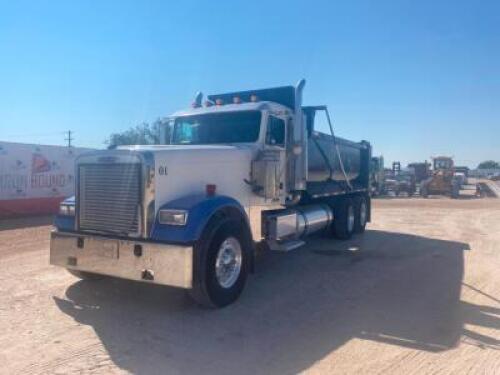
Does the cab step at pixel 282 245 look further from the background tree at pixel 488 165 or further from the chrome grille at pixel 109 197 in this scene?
the background tree at pixel 488 165

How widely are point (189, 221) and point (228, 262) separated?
1041 millimetres

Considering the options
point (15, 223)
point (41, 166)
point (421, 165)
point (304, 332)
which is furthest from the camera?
point (421, 165)

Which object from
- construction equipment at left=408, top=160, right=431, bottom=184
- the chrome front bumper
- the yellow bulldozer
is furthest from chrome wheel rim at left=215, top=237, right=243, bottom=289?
construction equipment at left=408, top=160, right=431, bottom=184

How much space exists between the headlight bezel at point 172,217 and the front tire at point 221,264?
12.6 inches

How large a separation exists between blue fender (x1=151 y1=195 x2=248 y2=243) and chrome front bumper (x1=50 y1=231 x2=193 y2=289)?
0.12m

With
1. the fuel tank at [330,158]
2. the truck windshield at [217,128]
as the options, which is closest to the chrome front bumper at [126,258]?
the truck windshield at [217,128]

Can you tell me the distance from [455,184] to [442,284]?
27.5 metres

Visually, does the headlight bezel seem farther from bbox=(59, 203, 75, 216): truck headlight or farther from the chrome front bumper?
bbox=(59, 203, 75, 216): truck headlight

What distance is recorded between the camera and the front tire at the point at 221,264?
5.27 metres

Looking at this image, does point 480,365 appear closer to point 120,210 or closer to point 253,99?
point 120,210

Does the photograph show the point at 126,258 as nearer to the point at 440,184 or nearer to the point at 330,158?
the point at 330,158

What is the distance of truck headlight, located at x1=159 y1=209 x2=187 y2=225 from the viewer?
204 inches

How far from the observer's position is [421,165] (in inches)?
1601

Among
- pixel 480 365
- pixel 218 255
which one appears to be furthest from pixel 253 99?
pixel 480 365
